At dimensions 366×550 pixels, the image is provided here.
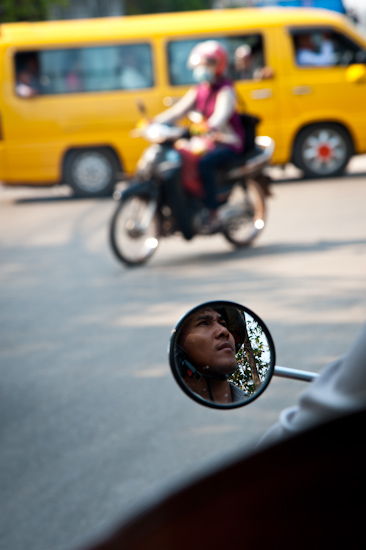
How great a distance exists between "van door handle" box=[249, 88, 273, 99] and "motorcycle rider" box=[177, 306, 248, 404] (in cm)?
1094

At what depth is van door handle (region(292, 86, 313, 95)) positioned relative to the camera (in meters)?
11.9

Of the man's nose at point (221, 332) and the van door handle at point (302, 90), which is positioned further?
the van door handle at point (302, 90)

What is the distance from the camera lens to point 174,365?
1.33 m

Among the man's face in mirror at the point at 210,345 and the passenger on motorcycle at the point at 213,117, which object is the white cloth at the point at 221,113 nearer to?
the passenger on motorcycle at the point at 213,117

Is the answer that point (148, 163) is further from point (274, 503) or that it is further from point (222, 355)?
point (274, 503)

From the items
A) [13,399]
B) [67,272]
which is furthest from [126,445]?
[67,272]

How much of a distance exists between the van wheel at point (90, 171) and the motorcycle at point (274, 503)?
11526 mm

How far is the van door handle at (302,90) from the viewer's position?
1191 centimetres

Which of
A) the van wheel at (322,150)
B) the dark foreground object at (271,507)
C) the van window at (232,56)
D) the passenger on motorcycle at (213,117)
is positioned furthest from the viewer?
the van wheel at (322,150)

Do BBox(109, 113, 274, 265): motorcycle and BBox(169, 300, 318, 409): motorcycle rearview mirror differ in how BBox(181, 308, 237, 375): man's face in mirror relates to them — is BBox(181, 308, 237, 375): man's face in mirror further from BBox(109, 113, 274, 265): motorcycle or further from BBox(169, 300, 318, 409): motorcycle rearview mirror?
BBox(109, 113, 274, 265): motorcycle

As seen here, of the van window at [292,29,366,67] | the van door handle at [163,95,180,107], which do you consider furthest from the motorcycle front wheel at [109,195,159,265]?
the van window at [292,29,366,67]

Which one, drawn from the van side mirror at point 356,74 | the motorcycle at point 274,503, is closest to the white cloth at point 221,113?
the van side mirror at point 356,74

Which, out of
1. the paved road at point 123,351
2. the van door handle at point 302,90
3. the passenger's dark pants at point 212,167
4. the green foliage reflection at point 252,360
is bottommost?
the paved road at point 123,351

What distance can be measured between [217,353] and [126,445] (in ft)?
7.75
